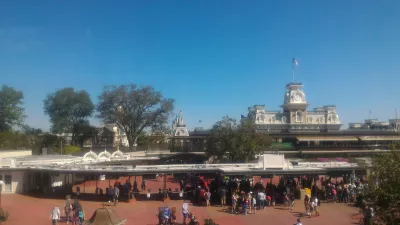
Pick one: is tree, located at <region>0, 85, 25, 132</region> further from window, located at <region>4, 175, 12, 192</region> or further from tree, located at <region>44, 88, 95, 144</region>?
window, located at <region>4, 175, 12, 192</region>

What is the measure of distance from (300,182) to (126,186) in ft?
43.8

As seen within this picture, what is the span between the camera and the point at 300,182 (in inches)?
1091

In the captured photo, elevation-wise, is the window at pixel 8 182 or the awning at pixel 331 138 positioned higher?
the awning at pixel 331 138

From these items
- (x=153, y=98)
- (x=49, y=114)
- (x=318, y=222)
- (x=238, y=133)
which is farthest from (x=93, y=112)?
(x=318, y=222)

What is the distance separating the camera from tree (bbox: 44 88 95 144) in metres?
55.7

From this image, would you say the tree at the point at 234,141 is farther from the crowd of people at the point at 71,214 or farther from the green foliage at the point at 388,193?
the green foliage at the point at 388,193

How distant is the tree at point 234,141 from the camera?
115 ft

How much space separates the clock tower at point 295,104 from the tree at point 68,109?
40.8 m

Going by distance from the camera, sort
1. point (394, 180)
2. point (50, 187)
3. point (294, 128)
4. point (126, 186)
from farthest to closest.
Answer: point (294, 128) < point (50, 187) < point (126, 186) < point (394, 180)

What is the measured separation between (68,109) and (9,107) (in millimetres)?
8136

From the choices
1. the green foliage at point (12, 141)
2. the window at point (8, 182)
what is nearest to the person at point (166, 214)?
the window at point (8, 182)

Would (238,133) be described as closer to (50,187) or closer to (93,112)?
(50,187)

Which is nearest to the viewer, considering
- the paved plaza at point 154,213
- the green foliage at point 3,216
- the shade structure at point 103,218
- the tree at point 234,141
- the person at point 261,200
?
the shade structure at point 103,218

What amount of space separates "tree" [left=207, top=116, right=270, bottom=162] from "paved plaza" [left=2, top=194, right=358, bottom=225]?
1272 centimetres
